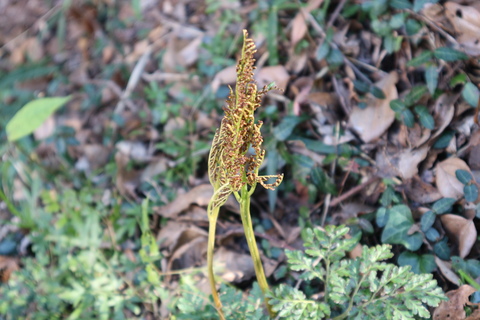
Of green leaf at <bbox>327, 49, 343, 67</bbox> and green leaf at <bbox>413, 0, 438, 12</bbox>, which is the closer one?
green leaf at <bbox>413, 0, 438, 12</bbox>

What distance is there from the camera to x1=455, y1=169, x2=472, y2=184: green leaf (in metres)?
1.96

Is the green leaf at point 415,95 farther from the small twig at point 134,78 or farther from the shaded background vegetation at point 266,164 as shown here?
the small twig at point 134,78

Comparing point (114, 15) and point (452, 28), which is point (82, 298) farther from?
point (114, 15)

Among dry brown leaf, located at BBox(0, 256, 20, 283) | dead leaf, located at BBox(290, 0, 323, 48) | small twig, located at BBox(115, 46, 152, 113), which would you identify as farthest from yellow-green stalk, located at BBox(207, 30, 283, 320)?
small twig, located at BBox(115, 46, 152, 113)

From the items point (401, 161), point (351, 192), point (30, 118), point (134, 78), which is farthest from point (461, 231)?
point (134, 78)

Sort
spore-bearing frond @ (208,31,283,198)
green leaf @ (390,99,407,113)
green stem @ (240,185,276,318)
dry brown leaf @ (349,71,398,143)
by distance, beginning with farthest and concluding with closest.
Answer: dry brown leaf @ (349,71,398,143) < green leaf @ (390,99,407,113) < green stem @ (240,185,276,318) < spore-bearing frond @ (208,31,283,198)

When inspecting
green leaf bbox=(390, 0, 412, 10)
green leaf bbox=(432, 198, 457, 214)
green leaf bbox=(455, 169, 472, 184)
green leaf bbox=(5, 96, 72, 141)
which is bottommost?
green leaf bbox=(432, 198, 457, 214)

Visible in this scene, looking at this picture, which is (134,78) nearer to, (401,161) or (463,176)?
(401,161)

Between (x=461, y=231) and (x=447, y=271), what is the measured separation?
191 mm

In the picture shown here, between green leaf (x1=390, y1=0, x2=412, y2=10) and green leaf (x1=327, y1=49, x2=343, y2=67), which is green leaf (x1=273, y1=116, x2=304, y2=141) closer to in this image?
green leaf (x1=327, y1=49, x2=343, y2=67)

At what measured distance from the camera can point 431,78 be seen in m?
2.26

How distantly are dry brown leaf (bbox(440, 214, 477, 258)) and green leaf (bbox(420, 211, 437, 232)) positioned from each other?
7cm

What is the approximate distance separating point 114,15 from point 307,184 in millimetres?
2730

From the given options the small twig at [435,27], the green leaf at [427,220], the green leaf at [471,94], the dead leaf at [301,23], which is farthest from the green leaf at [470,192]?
the dead leaf at [301,23]
